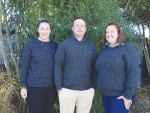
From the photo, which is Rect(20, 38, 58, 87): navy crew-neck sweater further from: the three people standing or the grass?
the grass

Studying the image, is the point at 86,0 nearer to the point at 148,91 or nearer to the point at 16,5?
the point at 16,5

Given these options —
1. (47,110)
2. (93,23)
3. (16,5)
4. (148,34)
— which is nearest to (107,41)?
(93,23)

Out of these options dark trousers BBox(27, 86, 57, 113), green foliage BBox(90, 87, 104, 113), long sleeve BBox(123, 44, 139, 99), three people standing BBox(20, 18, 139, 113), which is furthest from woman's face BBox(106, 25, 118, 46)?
green foliage BBox(90, 87, 104, 113)

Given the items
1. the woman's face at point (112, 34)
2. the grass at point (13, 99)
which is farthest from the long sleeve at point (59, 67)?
the grass at point (13, 99)

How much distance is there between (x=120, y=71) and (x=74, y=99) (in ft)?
2.46

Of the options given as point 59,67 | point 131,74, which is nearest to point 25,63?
point 59,67

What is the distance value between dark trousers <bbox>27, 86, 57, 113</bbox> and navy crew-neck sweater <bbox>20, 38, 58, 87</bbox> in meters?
0.07

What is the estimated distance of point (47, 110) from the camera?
2242 millimetres

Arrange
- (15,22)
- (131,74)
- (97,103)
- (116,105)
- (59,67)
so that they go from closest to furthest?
(131,74), (116,105), (59,67), (97,103), (15,22)

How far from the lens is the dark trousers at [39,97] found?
2.07 meters

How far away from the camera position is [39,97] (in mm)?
2078

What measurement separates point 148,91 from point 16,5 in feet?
12.8

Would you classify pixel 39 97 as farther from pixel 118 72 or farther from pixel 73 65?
pixel 118 72

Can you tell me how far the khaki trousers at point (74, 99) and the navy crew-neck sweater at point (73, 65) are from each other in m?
0.07
